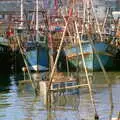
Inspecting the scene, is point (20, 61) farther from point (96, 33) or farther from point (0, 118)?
point (0, 118)

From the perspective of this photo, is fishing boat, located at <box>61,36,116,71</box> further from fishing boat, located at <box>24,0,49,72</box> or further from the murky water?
the murky water

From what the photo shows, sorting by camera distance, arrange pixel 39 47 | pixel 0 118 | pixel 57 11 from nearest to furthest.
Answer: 1. pixel 0 118
2. pixel 57 11
3. pixel 39 47

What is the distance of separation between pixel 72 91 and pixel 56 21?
65.3 feet

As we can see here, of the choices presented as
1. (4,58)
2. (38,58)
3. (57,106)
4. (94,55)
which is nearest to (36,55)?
(38,58)

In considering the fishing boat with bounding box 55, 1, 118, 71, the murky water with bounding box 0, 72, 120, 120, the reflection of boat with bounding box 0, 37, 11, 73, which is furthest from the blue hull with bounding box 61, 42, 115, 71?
the murky water with bounding box 0, 72, 120, 120

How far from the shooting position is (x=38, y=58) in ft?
122

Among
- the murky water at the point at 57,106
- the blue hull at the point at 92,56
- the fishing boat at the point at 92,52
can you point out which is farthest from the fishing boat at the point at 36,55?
the murky water at the point at 57,106

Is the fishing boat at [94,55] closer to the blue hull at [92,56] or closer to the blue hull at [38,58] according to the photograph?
the blue hull at [92,56]

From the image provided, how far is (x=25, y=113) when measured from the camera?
1934 centimetres

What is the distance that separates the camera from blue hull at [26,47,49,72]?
3731cm

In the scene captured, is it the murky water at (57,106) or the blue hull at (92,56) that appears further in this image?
the blue hull at (92,56)

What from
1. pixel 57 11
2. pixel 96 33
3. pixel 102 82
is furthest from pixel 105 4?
pixel 102 82

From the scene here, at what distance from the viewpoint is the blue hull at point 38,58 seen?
3731 centimetres

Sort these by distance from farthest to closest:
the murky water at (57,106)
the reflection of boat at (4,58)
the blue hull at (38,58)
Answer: the reflection of boat at (4,58)
the blue hull at (38,58)
the murky water at (57,106)
